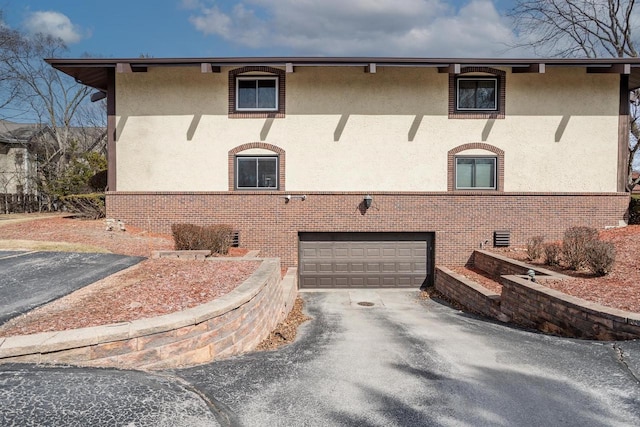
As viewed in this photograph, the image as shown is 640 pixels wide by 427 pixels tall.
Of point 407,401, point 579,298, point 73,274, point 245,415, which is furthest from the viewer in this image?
point 73,274

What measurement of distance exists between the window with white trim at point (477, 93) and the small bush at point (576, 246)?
6.34 m

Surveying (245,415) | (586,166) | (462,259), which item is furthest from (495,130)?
(245,415)

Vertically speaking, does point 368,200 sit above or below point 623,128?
below

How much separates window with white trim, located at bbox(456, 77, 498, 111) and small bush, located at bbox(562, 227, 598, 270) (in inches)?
249

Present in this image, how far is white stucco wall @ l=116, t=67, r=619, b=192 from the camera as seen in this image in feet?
47.8

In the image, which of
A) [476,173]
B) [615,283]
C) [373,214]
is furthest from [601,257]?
[373,214]

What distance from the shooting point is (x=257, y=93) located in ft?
48.4

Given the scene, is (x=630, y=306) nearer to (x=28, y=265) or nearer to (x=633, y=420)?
(x=633, y=420)

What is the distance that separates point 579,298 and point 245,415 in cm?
603

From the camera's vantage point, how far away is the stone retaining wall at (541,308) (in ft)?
19.0

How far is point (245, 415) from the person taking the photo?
3.39m

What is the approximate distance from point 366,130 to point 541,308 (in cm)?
893

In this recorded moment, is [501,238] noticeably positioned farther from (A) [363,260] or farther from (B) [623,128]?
(B) [623,128]

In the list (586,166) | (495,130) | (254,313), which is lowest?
(254,313)
